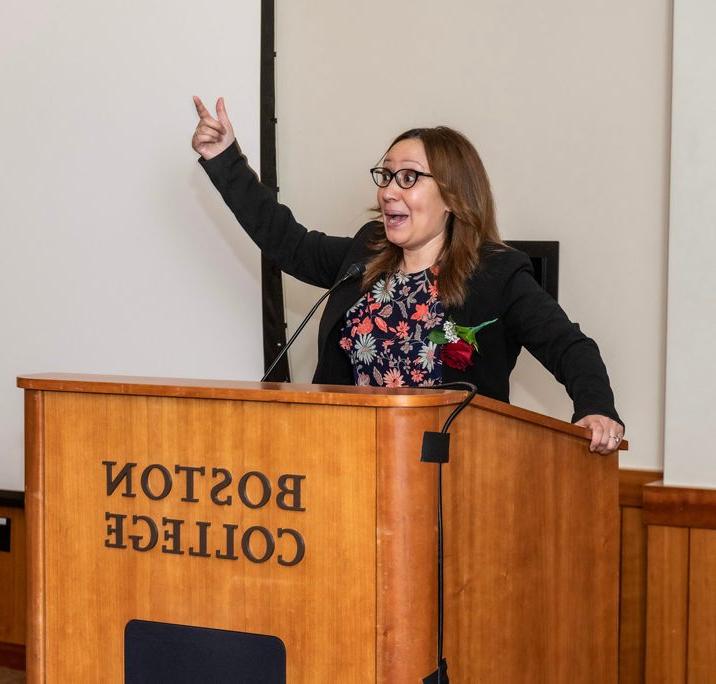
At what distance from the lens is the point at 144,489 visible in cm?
149

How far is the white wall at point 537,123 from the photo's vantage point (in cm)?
259

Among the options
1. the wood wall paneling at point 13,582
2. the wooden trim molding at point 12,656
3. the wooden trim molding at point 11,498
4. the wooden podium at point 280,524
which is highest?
the wooden podium at point 280,524

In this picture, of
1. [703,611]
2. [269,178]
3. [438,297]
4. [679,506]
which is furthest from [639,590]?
[269,178]

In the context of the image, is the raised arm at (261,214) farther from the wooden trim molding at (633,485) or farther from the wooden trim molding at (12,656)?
the wooden trim molding at (12,656)

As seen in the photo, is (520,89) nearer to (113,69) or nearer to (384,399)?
(113,69)

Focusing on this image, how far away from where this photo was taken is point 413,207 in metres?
2.24

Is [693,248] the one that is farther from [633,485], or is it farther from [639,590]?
[639,590]

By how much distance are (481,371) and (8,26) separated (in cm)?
189

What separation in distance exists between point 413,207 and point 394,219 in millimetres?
49

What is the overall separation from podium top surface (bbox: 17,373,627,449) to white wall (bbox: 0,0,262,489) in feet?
4.20

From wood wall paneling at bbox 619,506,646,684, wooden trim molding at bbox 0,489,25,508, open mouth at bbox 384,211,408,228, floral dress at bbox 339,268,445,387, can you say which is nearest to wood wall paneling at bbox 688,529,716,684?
wood wall paneling at bbox 619,506,646,684

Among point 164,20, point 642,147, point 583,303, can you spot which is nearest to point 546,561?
point 583,303

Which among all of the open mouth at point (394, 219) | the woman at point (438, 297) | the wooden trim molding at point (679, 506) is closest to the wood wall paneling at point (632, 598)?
the wooden trim molding at point (679, 506)

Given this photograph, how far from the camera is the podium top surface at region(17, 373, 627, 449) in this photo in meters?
1.36
